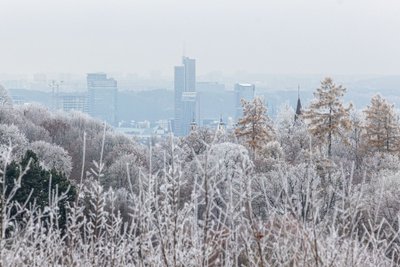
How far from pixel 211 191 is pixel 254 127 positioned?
30741 mm

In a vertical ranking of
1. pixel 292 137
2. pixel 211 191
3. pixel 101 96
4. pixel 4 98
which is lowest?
pixel 101 96

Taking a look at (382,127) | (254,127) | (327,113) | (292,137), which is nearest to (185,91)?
(292,137)

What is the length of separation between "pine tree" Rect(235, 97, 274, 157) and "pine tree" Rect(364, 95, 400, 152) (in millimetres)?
5064

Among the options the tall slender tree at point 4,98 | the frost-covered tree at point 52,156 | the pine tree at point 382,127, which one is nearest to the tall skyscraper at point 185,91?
the tall slender tree at point 4,98

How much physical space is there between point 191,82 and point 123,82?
14300 mm

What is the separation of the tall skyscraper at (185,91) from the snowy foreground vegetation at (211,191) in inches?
875

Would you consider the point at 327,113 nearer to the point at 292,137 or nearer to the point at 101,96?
the point at 292,137

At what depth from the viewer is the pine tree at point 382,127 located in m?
30.7

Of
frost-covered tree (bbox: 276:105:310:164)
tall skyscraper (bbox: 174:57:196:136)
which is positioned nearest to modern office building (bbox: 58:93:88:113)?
tall skyscraper (bbox: 174:57:196:136)

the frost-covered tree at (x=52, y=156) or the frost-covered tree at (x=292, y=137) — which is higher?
the frost-covered tree at (x=292, y=137)

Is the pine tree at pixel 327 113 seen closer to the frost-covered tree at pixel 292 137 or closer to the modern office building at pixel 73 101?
the frost-covered tree at pixel 292 137

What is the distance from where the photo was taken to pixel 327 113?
102ft

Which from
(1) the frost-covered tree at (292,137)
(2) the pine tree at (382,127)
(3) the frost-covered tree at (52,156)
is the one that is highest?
(2) the pine tree at (382,127)

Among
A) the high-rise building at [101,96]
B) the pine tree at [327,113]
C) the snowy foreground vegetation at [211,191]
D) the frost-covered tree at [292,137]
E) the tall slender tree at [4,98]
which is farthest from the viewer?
the high-rise building at [101,96]
